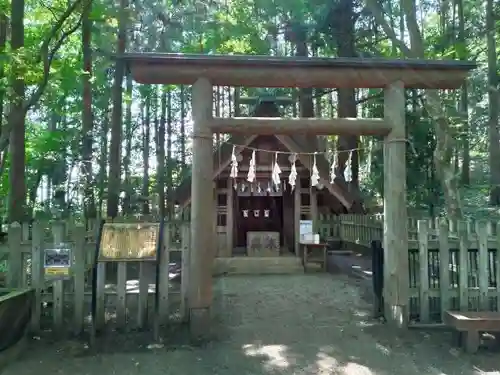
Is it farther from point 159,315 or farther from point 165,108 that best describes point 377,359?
point 165,108

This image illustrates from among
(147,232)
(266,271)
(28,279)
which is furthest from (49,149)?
(147,232)

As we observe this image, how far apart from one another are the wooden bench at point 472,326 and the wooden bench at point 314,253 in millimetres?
6557

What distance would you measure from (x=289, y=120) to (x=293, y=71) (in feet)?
2.33

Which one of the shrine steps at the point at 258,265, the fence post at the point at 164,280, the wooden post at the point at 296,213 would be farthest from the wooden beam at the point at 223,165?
the fence post at the point at 164,280

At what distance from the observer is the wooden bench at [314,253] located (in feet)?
39.5

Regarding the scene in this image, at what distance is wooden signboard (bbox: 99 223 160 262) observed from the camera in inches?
215

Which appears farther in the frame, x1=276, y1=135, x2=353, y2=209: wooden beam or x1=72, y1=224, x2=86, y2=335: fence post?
x1=276, y1=135, x2=353, y2=209: wooden beam

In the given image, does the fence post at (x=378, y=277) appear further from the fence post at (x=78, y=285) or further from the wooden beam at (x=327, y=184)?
the wooden beam at (x=327, y=184)

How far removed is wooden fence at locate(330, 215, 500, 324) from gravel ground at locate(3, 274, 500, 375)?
1.64 ft

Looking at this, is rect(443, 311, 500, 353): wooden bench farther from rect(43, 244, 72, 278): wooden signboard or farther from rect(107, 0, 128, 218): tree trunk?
rect(107, 0, 128, 218): tree trunk

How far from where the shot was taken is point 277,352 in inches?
209

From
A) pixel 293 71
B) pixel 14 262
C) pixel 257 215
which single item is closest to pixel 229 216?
pixel 257 215

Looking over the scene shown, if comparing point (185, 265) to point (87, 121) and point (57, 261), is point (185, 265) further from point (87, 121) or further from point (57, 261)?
point (87, 121)

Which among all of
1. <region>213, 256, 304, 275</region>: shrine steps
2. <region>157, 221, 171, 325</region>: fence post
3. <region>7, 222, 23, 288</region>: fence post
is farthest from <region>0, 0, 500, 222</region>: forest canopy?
<region>157, 221, 171, 325</region>: fence post
